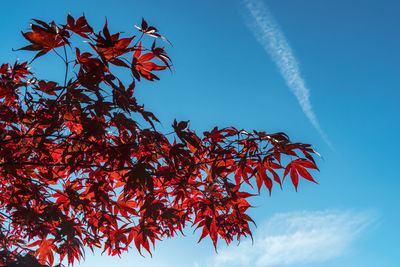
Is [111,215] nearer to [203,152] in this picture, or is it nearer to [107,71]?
[203,152]

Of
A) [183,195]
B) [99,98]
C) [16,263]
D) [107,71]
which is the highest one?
[107,71]

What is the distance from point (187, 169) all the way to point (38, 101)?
1.38 meters

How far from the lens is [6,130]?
277 cm

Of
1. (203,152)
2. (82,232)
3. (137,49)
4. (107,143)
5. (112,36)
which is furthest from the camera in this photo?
(82,232)

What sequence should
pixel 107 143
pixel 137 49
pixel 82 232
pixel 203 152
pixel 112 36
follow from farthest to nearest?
1. pixel 82 232
2. pixel 107 143
3. pixel 203 152
4. pixel 137 49
5. pixel 112 36

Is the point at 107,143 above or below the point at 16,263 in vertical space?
above

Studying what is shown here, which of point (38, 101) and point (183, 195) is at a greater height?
point (38, 101)

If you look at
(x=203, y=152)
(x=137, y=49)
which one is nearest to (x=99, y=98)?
(x=137, y=49)

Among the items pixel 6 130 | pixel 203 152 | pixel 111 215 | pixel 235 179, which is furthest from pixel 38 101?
pixel 235 179

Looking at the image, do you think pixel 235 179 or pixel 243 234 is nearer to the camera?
pixel 235 179

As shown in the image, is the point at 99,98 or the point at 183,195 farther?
the point at 183,195

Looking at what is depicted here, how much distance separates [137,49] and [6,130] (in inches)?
58.6

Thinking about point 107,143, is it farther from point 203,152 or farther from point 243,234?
point 243,234

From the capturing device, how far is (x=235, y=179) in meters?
2.76
